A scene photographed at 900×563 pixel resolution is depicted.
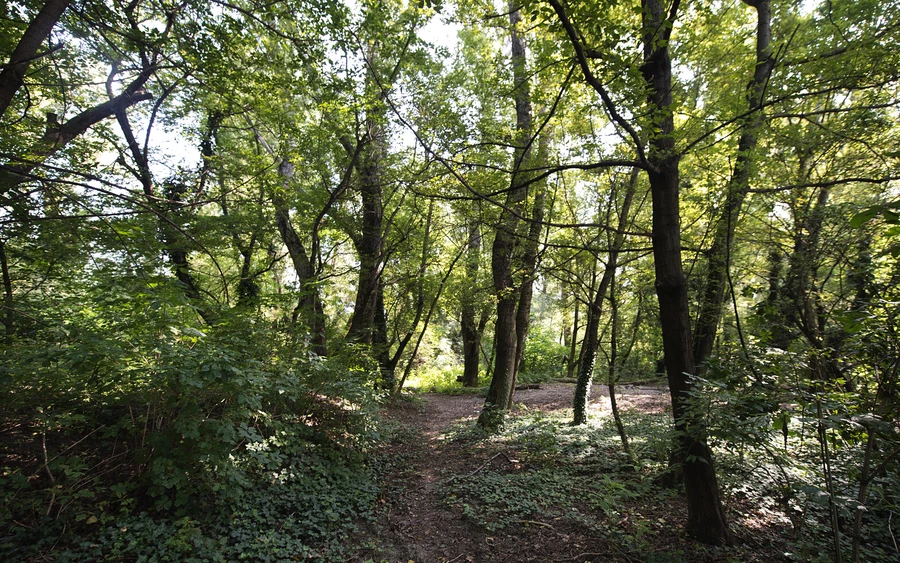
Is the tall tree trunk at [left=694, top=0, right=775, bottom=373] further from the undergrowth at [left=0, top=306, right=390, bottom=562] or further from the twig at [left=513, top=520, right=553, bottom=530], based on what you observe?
the undergrowth at [left=0, top=306, right=390, bottom=562]

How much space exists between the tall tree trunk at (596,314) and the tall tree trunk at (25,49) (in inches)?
248

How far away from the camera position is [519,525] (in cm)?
396

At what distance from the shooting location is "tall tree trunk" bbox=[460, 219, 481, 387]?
9534mm

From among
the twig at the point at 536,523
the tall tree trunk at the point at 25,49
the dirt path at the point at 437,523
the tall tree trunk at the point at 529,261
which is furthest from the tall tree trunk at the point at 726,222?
the tall tree trunk at the point at 25,49

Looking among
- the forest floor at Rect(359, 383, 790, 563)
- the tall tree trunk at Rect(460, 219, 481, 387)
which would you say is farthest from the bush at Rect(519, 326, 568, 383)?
the forest floor at Rect(359, 383, 790, 563)

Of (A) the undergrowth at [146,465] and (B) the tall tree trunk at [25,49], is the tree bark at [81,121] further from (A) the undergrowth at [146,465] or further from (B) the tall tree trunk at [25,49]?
(A) the undergrowth at [146,465]

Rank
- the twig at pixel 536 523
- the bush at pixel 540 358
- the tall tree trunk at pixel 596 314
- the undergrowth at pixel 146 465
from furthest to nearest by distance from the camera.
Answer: the bush at pixel 540 358 → the tall tree trunk at pixel 596 314 → the twig at pixel 536 523 → the undergrowth at pixel 146 465

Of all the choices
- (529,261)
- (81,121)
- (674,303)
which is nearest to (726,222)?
(674,303)

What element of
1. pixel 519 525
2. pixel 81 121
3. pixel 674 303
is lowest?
pixel 519 525

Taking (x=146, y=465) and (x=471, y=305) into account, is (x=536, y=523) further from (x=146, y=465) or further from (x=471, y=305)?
(x=471, y=305)

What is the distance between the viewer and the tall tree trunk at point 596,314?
6.11m

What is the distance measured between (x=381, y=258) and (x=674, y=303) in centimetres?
650

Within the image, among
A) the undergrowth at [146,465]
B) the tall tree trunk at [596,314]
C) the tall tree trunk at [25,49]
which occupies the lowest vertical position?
the undergrowth at [146,465]

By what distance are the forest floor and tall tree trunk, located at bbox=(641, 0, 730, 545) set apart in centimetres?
28
